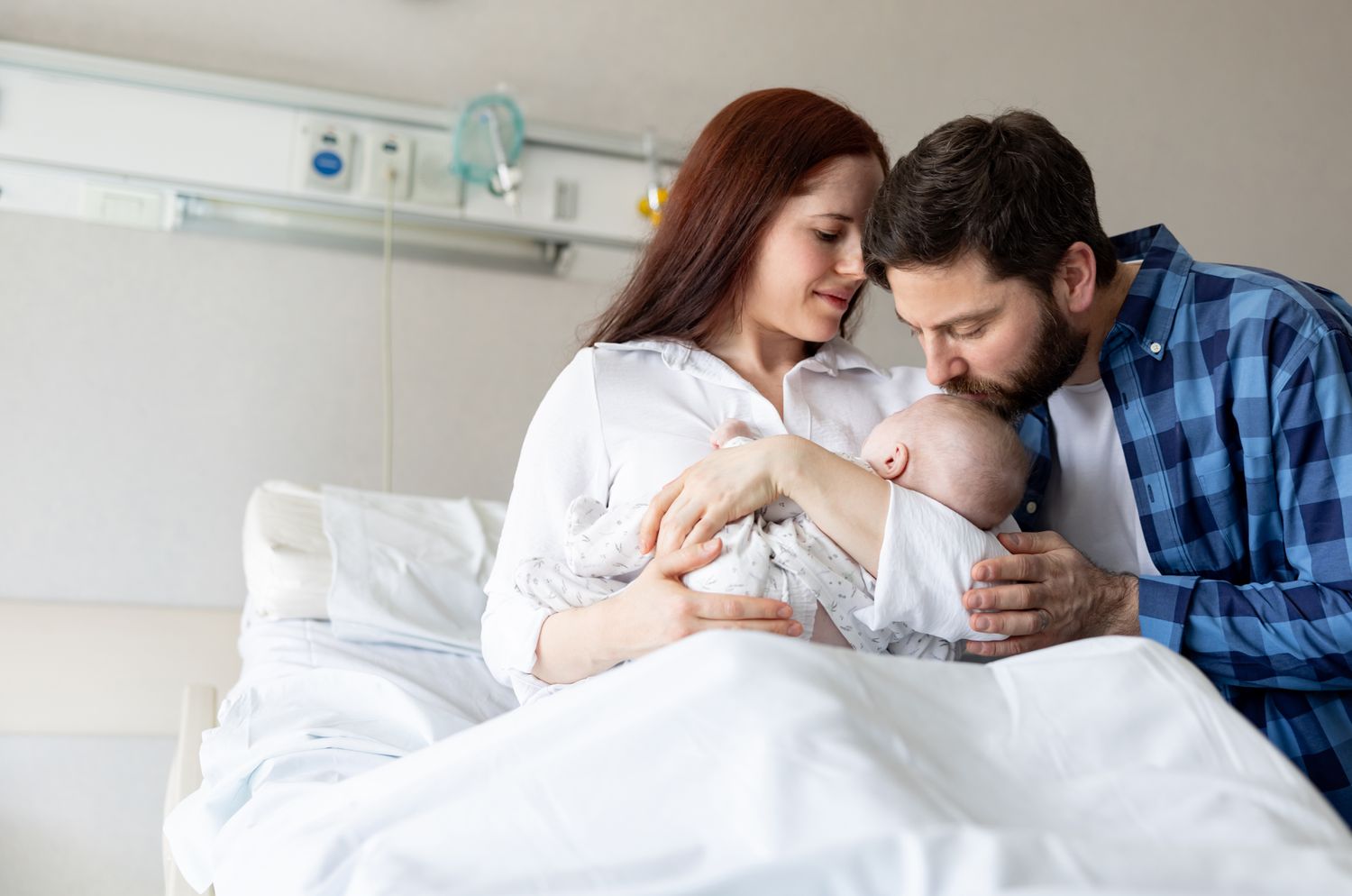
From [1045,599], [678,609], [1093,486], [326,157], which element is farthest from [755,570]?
[326,157]

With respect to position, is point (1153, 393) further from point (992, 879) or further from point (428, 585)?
point (428, 585)

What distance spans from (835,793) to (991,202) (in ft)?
3.13

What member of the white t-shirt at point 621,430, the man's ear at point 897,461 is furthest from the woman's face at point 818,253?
the man's ear at point 897,461

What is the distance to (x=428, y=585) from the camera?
2.04 metres

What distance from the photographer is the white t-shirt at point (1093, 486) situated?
1771mm

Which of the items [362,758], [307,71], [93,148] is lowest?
[362,758]

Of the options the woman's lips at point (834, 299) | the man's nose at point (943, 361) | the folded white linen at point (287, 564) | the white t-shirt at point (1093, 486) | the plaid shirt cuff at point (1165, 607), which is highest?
the woman's lips at point (834, 299)

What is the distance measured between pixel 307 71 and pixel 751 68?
1.02 metres

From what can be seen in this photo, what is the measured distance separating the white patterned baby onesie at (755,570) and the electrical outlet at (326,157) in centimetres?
120

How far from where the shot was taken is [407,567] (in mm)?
2035

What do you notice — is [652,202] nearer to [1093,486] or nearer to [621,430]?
[621,430]

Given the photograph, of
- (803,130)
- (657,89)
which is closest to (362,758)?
(803,130)

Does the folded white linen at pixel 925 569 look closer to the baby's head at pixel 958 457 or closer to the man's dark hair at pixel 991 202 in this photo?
the baby's head at pixel 958 457

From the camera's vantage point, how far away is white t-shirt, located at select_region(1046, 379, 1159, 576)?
1.77 m
